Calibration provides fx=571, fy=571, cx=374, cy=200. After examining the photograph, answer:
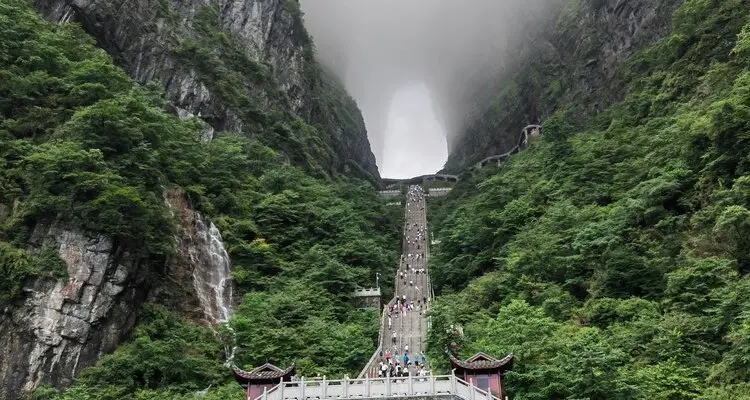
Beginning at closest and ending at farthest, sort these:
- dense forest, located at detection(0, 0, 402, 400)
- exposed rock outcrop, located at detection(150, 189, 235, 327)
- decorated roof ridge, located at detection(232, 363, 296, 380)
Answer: decorated roof ridge, located at detection(232, 363, 296, 380) < dense forest, located at detection(0, 0, 402, 400) < exposed rock outcrop, located at detection(150, 189, 235, 327)

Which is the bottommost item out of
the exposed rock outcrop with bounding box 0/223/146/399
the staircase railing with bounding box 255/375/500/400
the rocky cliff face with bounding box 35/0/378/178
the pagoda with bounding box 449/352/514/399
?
the staircase railing with bounding box 255/375/500/400

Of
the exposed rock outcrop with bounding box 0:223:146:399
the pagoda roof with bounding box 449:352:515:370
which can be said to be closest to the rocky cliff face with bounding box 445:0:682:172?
the pagoda roof with bounding box 449:352:515:370

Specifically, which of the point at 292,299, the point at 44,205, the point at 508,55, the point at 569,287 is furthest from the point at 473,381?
the point at 508,55

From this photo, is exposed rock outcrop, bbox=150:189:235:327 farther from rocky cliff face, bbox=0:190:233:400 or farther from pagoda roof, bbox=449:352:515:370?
pagoda roof, bbox=449:352:515:370

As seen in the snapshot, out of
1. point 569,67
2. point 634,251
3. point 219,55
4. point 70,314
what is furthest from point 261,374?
point 569,67

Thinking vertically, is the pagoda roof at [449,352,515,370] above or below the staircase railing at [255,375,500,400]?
above

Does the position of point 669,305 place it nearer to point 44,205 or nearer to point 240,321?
point 240,321

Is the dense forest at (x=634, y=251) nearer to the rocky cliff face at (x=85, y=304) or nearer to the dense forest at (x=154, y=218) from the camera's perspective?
the dense forest at (x=154, y=218)
